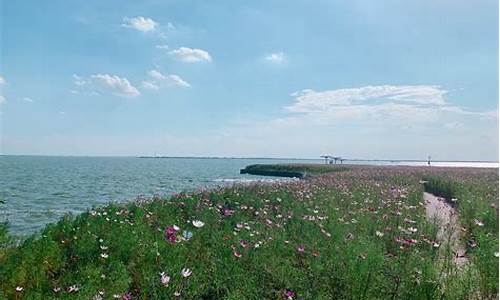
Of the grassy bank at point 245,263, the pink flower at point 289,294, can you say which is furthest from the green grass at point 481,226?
the pink flower at point 289,294

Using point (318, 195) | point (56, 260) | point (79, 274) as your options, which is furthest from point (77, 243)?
point (318, 195)

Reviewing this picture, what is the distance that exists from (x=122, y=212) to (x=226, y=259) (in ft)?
16.0

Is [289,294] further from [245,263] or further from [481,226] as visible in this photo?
[481,226]

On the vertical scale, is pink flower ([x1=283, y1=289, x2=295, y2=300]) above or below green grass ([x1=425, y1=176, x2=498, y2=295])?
below

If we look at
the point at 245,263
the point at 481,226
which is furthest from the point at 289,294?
the point at 481,226

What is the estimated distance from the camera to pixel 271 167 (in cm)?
6500

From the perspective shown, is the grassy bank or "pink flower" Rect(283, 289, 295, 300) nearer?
"pink flower" Rect(283, 289, 295, 300)

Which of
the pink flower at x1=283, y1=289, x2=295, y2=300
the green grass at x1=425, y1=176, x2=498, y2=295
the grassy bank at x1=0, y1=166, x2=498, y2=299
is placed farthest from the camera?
the green grass at x1=425, y1=176, x2=498, y2=295

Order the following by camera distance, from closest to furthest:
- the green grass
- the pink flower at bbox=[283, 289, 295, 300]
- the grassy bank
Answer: the pink flower at bbox=[283, 289, 295, 300], the grassy bank, the green grass

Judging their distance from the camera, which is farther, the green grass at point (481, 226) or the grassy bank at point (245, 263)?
the green grass at point (481, 226)

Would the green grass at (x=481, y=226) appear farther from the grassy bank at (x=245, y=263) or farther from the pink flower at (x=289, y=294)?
the pink flower at (x=289, y=294)

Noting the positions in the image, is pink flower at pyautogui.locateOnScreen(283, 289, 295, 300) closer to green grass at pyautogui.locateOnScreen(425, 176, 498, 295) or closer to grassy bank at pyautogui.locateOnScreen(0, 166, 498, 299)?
grassy bank at pyautogui.locateOnScreen(0, 166, 498, 299)

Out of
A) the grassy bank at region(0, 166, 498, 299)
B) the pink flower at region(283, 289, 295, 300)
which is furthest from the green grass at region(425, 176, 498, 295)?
the pink flower at region(283, 289, 295, 300)

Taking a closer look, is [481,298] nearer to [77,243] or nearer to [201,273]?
[201,273]
